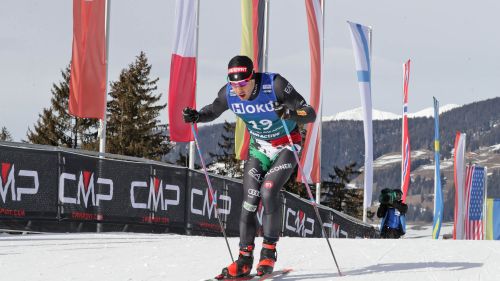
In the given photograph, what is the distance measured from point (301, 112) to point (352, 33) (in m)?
18.1

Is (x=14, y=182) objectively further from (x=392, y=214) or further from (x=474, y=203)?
(x=474, y=203)

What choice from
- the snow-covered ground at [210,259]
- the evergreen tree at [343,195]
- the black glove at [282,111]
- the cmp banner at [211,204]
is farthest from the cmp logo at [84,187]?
the evergreen tree at [343,195]

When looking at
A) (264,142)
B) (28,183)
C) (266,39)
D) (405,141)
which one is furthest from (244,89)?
(405,141)

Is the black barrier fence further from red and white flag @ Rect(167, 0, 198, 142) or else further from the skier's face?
the skier's face

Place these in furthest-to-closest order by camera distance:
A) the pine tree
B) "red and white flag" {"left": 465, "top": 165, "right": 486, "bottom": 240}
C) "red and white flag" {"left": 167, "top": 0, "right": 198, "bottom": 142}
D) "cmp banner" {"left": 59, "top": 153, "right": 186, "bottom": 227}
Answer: the pine tree → "red and white flag" {"left": 465, "top": 165, "right": 486, "bottom": 240} → "red and white flag" {"left": 167, "top": 0, "right": 198, "bottom": 142} → "cmp banner" {"left": 59, "top": 153, "right": 186, "bottom": 227}

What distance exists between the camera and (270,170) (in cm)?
681

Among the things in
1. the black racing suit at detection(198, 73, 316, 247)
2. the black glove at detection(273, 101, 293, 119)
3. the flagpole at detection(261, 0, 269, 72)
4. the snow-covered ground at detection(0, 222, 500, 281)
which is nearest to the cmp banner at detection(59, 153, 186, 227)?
the snow-covered ground at detection(0, 222, 500, 281)

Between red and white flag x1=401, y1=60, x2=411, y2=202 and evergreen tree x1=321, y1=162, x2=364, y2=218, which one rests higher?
red and white flag x1=401, y1=60, x2=411, y2=202

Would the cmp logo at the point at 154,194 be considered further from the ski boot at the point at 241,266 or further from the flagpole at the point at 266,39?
the flagpole at the point at 266,39

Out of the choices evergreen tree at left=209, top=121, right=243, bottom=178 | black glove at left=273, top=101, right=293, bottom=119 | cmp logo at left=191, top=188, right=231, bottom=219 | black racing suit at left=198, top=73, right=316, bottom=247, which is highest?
black glove at left=273, top=101, right=293, bottom=119

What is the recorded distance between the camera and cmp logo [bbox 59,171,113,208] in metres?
12.3

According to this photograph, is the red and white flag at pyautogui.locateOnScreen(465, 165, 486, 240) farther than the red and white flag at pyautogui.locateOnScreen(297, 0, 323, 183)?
Yes

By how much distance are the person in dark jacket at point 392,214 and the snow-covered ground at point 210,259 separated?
4593mm

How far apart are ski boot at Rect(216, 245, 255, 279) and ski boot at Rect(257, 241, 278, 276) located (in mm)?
97
